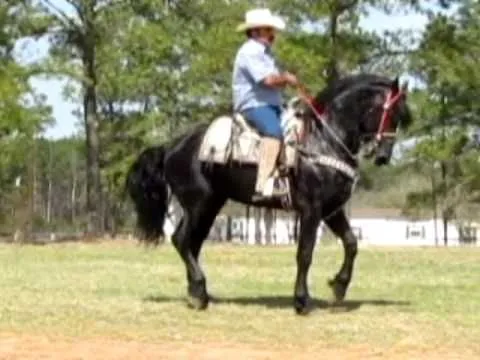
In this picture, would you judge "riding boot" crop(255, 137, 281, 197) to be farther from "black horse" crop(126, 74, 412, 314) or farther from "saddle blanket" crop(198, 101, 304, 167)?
"black horse" crop(126, 74, 412, 314)

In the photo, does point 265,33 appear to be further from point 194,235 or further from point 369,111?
point 194,235

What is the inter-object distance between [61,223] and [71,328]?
70.8m

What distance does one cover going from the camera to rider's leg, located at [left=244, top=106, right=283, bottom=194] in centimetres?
1310

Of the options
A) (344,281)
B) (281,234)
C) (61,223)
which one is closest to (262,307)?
(344,281)

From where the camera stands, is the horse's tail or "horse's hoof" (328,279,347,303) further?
the horse's tail

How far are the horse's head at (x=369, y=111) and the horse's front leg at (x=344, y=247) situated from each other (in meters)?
0.86

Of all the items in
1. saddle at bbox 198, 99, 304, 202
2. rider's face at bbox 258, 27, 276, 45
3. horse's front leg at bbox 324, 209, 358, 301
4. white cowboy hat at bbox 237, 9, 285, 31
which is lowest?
horse's front leg at bbox 324, 209, 358, 301

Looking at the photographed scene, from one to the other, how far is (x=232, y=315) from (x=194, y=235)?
1.57m

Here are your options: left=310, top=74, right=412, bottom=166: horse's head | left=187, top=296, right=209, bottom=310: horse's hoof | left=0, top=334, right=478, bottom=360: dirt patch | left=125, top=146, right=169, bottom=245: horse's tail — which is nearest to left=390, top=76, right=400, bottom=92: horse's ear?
left=310, top=74, right=412, bottom=166: horse's head

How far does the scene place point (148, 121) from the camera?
175 feet

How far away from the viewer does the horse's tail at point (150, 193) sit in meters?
14.5

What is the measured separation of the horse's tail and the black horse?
30cm

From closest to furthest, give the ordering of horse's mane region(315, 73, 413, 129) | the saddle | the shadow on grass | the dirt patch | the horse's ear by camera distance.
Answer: the dirt patch < the saddle < the horse's ear < horse's mane region(315, 73, 413, 129) < the shadow on grass

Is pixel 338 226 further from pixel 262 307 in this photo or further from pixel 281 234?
pixel 281 234
